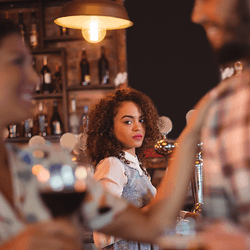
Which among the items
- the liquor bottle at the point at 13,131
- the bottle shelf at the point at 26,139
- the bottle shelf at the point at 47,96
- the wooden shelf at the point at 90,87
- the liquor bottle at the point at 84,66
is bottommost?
the bottle shelf at the point at 26,139

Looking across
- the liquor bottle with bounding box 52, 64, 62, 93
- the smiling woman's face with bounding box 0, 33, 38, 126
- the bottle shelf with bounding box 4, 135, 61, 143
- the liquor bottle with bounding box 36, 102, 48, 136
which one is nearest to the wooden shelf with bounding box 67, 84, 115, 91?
the liquor bottle with bounding box 52, 64, 62, 93

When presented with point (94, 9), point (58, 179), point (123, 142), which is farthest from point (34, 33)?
point (58, 179)

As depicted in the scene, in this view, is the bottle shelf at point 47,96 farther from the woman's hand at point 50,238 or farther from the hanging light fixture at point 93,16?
the woman's hand at point 50,238

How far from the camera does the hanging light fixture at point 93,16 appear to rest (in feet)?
5.55

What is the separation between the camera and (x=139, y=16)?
3.65m

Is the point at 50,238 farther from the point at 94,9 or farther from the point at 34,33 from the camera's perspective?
the point at 34,33

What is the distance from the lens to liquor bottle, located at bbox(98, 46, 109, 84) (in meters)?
3.67

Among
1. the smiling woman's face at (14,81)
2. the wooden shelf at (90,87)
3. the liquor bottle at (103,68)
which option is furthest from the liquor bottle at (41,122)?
the smiling woman's face at (14,81)

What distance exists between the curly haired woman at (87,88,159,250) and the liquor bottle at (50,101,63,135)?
5.94 feet

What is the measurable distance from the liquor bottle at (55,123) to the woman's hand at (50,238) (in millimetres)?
3193

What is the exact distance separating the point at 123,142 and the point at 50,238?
1.26m

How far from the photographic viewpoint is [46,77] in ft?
12.0

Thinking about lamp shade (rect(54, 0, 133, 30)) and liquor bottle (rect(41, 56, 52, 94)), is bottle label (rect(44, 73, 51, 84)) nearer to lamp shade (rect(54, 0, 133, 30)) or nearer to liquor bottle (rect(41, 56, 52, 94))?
liquor bottle (rect(41, 56, 52, 94))

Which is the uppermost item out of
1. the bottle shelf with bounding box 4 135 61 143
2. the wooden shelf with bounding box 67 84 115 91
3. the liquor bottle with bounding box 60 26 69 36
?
the liquor bottle with bounding box 60 26 69 36
